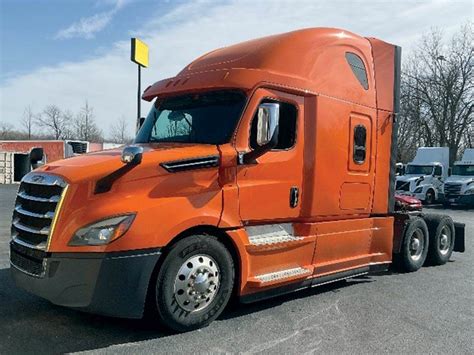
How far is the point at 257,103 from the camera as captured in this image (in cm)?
511

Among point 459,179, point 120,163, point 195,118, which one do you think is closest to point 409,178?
point 459,179

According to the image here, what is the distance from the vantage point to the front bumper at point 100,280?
13.5ft

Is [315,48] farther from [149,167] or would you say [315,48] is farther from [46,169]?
[46,169]

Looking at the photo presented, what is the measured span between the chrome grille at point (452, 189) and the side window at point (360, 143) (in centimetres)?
2001

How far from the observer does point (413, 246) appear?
26.2 feet

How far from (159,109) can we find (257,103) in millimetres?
1428

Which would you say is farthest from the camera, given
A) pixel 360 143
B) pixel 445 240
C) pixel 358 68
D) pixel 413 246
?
pixel 445 240

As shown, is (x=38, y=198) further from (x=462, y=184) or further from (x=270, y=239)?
(x=462, y=184)

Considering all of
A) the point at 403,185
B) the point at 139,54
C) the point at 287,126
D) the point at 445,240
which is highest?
the point at 139,54

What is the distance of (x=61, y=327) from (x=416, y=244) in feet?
19.7

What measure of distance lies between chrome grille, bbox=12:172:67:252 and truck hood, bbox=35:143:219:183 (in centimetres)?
12

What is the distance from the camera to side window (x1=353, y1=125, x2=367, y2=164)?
6.37 m

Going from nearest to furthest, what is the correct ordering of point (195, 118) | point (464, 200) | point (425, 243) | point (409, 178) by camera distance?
point (195, 118), point (425, 243), point (464, 200), point (409, 178)

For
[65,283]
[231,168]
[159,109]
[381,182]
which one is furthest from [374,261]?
[65,283]
